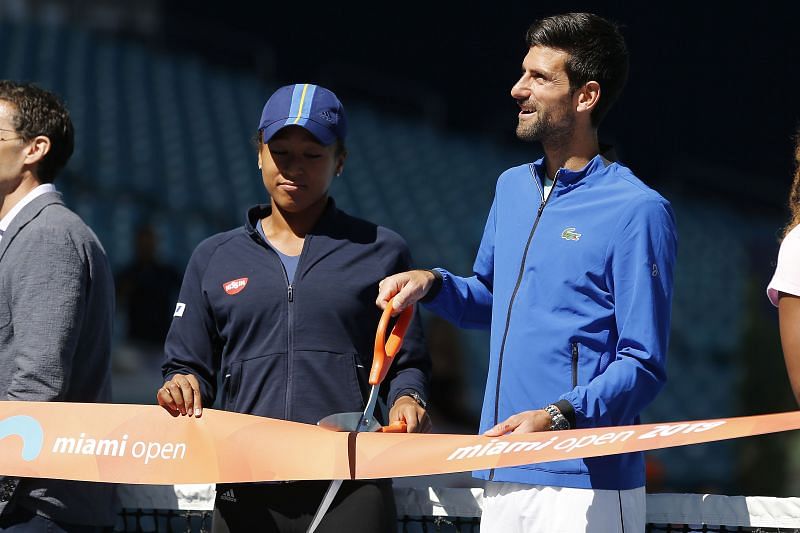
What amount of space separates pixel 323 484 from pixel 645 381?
787 millimetres

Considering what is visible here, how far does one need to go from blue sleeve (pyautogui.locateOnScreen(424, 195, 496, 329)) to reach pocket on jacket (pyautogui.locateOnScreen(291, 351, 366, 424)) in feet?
0.83

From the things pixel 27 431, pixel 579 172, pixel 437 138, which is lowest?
pixel 27 431

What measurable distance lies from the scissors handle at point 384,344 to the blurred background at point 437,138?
206 inches

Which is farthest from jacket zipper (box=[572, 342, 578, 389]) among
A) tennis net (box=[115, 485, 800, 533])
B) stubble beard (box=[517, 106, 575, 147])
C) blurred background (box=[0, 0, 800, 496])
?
blurred background (box=[0, 0, 800, 496])

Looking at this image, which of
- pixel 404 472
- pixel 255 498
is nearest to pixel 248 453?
pixel 255 498

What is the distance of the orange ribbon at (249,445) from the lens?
230 centimetres

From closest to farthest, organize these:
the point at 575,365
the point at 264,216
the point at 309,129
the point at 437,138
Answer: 1. the point at 575,365
2. the point at 309,129
3. the point at 264,216
4. the point at 437,138

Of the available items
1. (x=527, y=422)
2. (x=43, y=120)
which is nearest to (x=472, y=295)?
(x=527, y=422)

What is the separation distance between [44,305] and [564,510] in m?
1.29

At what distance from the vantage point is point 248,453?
2.65 metres

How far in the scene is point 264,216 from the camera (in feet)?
9.77

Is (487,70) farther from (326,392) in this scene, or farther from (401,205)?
(326,392)

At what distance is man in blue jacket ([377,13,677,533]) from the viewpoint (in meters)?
2.32

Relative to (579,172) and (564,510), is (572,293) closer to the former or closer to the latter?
(579,172)
